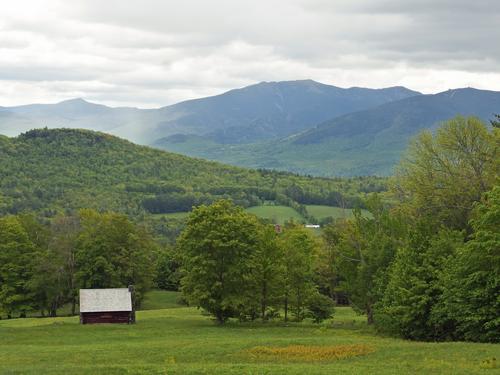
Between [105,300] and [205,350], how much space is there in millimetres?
29954

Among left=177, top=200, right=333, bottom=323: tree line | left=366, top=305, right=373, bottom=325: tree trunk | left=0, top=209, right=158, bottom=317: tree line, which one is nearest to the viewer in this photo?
left=366, top=305, right=373, bottom=325: tree trunk

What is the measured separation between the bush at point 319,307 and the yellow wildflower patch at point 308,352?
21.0m

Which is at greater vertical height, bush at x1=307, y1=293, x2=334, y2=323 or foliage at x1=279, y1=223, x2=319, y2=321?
foliage at x1=279, y1=223, x2=319, y2=321

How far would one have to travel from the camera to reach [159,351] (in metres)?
42.5

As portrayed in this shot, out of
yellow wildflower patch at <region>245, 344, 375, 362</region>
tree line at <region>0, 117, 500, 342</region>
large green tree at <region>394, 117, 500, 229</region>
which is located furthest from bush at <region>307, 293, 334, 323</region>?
yellow wildflower patch at <region>245, 344, 375, 362</region>

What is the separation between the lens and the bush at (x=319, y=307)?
206 feet

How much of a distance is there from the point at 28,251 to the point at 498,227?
60.5 m

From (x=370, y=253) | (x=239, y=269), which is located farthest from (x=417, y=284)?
(x=239, y=269)

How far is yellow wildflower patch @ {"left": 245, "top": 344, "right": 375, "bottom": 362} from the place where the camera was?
3778 cm

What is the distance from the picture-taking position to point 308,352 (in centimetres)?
3956

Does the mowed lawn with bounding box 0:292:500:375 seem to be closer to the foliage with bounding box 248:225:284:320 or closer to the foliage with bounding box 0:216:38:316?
the foliage with bounding box 248:225:284:320

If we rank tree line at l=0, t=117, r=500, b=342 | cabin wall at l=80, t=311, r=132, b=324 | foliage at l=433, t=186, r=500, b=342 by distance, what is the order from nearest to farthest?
foliage at l=433, t=186, r=500, b=342 → tree line at l=0, t=117, r=500, b=342 → cabin wall at l=80, t=311, r=132, b=324

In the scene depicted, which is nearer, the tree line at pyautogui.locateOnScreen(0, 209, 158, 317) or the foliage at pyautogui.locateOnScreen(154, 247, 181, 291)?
the tree line at pyautogui.locateOnScreen(0, 209, 158, 317)

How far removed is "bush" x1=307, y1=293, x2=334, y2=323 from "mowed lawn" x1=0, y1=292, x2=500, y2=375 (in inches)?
49.9
